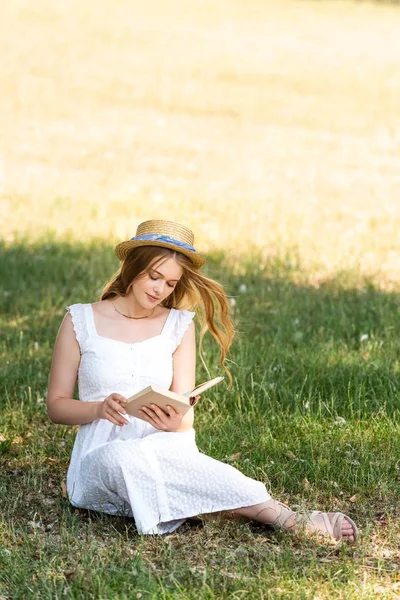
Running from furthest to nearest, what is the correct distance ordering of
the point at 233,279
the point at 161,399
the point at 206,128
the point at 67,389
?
the point at 206,128 → the point at 233,279 → the point at 67,389 → the point at 161,399

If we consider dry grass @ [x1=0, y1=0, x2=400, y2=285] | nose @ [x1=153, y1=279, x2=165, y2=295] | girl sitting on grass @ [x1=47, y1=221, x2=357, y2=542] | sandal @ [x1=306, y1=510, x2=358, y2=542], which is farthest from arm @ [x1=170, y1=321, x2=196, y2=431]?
dry grass @ [x1=0, y1=0, x2=400, y2=285]

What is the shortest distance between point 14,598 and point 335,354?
270cm

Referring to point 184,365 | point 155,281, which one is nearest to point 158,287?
point 155,281

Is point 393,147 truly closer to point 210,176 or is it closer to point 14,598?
point 210,176

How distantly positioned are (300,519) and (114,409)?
792mm

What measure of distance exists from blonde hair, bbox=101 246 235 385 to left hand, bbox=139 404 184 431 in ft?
1.29

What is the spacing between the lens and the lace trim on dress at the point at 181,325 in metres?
4.39

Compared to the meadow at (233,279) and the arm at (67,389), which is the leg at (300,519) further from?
the arm at (67,389)

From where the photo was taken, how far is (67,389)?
13.9 feet

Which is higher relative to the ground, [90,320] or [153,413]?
[90,320]

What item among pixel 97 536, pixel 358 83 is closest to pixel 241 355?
pixel 97 536

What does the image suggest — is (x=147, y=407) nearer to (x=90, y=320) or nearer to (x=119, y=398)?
(x=119, y=398)

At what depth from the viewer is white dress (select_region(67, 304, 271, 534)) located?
3979 mm

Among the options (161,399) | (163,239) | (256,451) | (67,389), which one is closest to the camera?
(161,399)
